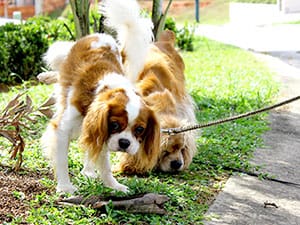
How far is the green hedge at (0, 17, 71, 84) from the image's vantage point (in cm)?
1024

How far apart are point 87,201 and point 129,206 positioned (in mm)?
314

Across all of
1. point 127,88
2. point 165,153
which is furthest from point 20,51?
point 127,88

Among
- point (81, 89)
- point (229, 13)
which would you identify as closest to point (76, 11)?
point (81, 89)

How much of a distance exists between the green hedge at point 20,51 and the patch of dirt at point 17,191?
197 inches

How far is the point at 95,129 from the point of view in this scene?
430 cm

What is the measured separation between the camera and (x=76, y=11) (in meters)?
8.01

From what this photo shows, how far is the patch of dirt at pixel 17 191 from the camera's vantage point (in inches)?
171

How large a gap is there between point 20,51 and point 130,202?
259 inches

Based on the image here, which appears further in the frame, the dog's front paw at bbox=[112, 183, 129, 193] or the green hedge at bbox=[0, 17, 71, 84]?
the green hedge at bbox=[0, 17, 71, 84]

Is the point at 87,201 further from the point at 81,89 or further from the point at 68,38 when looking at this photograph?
the point at 68,38

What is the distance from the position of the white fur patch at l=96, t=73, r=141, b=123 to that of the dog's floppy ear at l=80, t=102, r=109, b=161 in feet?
0.56

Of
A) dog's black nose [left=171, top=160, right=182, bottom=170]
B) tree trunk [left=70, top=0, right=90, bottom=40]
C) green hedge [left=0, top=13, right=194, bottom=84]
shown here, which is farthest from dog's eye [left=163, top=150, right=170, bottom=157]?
green hedge [left=0, top=13, right=194, bottom=84]

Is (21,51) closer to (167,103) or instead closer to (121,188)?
(167,103)

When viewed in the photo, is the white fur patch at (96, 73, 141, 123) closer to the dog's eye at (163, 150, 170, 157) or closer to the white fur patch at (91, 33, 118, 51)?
the white fur patch at (91, 33, 118, 51)
